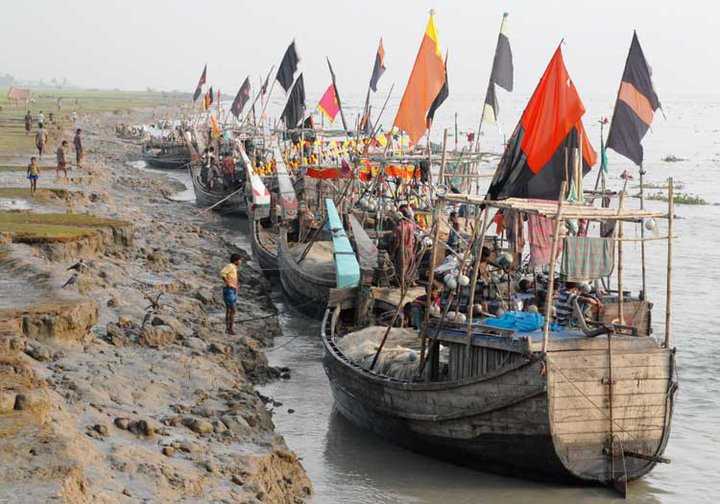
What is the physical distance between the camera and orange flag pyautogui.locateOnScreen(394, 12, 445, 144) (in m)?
18.3

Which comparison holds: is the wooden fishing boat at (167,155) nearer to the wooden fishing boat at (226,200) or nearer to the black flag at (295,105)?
the wooden fishing boat at (226,200)

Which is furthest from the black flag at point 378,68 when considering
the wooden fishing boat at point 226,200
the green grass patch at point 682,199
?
the green grass patch at point 682,199

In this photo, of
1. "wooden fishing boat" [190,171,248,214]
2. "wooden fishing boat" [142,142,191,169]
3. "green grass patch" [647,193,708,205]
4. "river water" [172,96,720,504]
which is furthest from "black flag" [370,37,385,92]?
"wooden fishing boat" [142,142,191,169]

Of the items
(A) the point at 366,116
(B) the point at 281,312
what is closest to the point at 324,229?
(B) the point at 281,312

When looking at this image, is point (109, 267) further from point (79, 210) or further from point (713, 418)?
point (713, 418)

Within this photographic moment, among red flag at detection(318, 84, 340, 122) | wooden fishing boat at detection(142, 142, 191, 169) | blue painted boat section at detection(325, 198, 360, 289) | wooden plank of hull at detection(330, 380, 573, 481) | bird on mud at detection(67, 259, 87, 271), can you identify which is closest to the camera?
wooden plank of hull at detection(330, 380, 573, 481)

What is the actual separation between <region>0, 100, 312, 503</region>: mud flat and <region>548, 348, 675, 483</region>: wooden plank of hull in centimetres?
314

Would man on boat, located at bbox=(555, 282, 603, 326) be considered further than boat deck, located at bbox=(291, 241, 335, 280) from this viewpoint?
No

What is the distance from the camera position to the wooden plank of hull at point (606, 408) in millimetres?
11500

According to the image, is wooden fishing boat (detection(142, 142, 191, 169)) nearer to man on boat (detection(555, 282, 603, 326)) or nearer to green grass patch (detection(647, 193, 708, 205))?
green grass patch (detection(647, 193, 708, 205))

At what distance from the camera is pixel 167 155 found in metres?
58.2

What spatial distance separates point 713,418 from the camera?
649 inches

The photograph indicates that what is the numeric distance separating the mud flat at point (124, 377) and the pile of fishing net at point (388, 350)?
1.67m

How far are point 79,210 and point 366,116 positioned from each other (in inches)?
327
